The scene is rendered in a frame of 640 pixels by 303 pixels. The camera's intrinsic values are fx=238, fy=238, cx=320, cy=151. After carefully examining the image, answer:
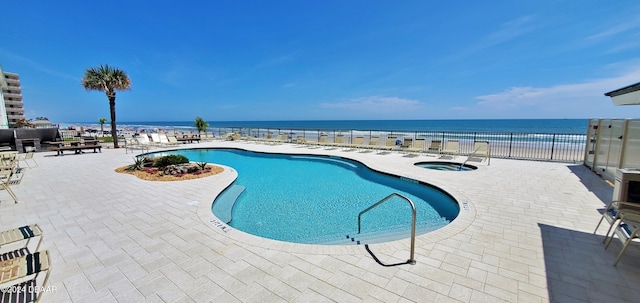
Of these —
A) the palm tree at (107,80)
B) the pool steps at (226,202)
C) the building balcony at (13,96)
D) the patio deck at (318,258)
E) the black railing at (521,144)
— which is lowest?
the pool steps at (226,202)

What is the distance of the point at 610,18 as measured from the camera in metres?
6.91

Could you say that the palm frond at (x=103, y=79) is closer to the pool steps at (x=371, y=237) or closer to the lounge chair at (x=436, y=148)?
the pool steps at (x=371, y=237)

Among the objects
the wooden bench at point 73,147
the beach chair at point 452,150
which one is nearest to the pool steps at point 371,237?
the beach chair at point 452,150

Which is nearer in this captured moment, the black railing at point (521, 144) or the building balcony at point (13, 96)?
the black railing at point (521, 144)

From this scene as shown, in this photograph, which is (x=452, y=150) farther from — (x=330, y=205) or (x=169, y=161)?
(x=169, y=161)

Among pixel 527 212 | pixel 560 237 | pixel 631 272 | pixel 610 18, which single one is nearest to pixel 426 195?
pixel 527 212

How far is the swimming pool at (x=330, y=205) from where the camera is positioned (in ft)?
13.4

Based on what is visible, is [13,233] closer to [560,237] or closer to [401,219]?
[401,219]

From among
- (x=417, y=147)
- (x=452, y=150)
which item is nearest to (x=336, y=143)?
(x=417, y=147)

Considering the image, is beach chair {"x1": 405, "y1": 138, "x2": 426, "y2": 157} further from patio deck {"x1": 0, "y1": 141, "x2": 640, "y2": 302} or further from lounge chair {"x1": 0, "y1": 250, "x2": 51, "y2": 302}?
lounge chair {"x1": 0, "y1": 250, "x2": 51, "y2": 302}

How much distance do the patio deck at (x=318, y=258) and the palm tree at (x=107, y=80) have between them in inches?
401

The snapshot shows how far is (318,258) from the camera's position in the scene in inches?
106

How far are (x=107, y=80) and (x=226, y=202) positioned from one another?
12398 millimetres

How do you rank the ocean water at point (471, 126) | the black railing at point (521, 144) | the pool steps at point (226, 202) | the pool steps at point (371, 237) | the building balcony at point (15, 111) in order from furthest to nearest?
the building balcony at point (15, 111), the ocean water at point (471, 126), the black railing at point (521, 144), the pool steps at point (226, 202), the pool steps at point (371, 237)
